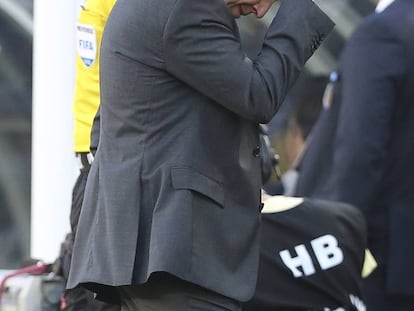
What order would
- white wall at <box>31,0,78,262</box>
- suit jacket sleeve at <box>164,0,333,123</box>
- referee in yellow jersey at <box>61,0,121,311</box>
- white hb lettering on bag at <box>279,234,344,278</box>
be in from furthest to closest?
white wall at <box>31,0,78,262</box> < white hb lettering on bag at <box>279,234,344,278</box> < referee in yellow jersey at <box>61,0,121,311</box> < suit jacket sleeve at <box>164,0,333,123</box>

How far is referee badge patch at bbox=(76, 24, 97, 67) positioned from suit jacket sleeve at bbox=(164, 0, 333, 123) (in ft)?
1.90

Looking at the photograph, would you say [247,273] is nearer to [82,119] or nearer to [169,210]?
[169,210]

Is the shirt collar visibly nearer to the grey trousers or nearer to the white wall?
the white wall

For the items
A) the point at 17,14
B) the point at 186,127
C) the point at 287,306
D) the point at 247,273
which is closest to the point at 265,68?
the point at 186,127

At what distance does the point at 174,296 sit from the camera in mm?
2873

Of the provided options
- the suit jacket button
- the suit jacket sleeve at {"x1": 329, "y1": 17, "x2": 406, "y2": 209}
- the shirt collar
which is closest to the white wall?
the suit jacket sleeve at {"x1": 329, "y1": 17, "x2": 406, "y2": 209}

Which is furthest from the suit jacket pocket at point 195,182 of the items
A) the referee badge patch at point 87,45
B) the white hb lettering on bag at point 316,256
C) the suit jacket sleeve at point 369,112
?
the suit jacket sleeve at point 369,112

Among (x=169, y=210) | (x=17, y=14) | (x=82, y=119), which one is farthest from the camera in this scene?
(x=17, y=14)

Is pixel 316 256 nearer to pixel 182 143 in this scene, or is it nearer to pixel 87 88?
pixel 87 88

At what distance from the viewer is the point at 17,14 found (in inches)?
255

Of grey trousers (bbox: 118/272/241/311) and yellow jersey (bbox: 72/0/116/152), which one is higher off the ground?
yellow jersey (bbox: 72/0/116/152)

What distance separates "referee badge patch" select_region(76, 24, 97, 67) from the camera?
133 inches

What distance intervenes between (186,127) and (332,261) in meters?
1.30

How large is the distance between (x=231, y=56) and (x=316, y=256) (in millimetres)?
1300
